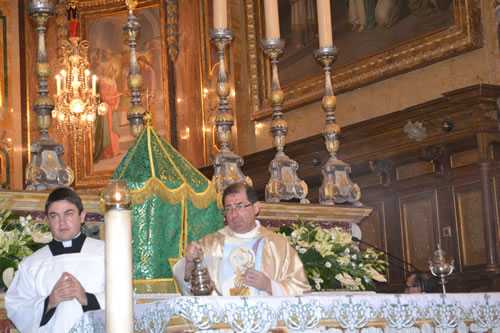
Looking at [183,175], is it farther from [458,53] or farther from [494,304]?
[458,53]

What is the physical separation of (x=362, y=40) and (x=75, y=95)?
14.2 feet

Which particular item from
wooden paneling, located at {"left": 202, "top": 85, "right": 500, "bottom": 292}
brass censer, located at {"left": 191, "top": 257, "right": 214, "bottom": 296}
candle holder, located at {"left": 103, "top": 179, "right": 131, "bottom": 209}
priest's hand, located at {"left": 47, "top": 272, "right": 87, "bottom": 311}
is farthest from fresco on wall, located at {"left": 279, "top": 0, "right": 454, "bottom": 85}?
candle holder, located at {"left": 103, "top": 179, "right": 131, "bottom": 209}

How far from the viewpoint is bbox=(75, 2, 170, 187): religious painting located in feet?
45.9

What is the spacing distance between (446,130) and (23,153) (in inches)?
282

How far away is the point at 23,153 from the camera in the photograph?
1365 centimetres

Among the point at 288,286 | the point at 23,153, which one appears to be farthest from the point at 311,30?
the point at 288,286

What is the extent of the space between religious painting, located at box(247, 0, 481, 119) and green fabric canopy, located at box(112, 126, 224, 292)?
484 cm

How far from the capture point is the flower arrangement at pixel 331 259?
Answer: 5875 millimetres

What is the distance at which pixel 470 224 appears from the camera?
8984 millimetres

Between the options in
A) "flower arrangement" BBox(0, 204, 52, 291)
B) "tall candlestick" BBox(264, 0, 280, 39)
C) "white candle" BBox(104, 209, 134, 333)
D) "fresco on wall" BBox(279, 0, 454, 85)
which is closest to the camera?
"white candle" BBox(104, 209, 134, 333)

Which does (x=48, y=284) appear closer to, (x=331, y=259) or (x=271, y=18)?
(x=331, y=259)

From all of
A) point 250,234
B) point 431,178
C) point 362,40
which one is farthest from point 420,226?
point 250,234

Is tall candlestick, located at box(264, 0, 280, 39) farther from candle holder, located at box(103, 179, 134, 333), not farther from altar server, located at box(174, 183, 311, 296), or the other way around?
candle holder, located at box(103, 179, 134, 333)

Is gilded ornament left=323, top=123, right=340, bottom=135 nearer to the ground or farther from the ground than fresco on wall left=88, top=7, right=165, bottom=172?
nearer to the ground
